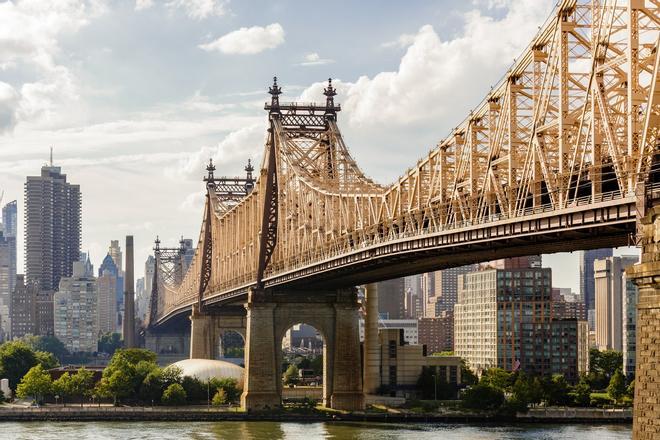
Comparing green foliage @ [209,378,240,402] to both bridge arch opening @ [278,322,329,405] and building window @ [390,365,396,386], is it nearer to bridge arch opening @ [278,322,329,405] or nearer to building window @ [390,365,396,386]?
bridge arch opening @ [278,322,329,405]

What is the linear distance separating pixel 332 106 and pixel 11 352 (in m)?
48.0

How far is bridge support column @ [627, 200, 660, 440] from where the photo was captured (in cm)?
4034

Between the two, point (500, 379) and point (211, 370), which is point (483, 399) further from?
point (211, 370)

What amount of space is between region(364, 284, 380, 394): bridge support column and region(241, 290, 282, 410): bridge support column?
42.3ft

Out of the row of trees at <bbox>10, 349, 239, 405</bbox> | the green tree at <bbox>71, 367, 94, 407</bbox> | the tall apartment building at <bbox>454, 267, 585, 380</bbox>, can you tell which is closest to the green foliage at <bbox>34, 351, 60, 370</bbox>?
the green tree at <bbox>71, 367, 94, 407</bbox>

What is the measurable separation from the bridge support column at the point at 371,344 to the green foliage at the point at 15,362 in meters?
35.0

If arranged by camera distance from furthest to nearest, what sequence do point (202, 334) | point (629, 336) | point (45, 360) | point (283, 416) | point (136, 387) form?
point (629, 336), point (45, 360), point (202, 334), point (136, 387), point (283, 416)

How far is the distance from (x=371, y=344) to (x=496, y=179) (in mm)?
59718

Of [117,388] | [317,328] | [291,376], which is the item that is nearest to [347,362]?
[317,328]

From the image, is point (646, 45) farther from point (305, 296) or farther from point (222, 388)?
point (222, 388)

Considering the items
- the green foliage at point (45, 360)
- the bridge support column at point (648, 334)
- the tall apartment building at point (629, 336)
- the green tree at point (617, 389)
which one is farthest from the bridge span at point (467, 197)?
the tall apartment building at point (629, 336)

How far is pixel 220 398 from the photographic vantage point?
11156 cm

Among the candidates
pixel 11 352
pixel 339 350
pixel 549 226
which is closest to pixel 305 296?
pixel 339 350

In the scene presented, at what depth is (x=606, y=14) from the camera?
161 ft
